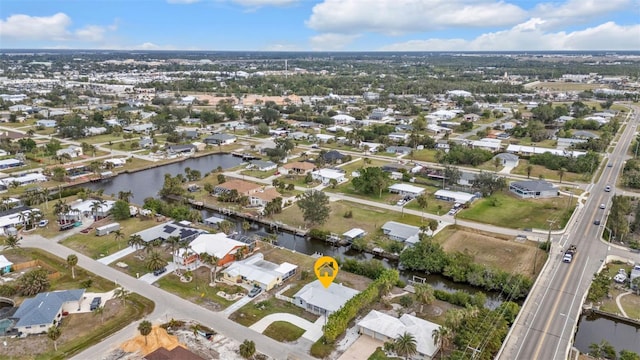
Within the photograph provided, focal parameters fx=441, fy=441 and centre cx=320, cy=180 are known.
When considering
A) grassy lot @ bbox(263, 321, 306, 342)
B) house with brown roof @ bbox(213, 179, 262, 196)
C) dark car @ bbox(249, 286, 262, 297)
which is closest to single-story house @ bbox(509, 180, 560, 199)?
house with brown roof @ bbox(213, 179, 262, 196)

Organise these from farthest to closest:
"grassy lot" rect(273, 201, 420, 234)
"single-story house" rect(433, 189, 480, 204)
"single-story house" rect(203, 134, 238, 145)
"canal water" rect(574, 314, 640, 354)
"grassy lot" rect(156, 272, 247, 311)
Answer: "single-story house" rect(203, 134, 238, 145) → "single-story house" rect(433, 189, 480, 204) → "grassy lot" rect(273, 201, 420, 234) → "grassy lot" rect(156, 272, 247, 311) → "canal water" rect(574, 314, 640, 354)

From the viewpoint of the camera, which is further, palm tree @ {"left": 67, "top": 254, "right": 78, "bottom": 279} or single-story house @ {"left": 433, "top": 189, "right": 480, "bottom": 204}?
single-story house @ {"left": 433, "top": 189, "right": 480, "bottom": 204}

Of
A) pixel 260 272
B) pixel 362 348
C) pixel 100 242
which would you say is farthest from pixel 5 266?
pixel 362 348

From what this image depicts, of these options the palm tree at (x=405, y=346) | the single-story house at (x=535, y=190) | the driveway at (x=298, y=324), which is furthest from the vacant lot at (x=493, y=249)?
the driveway at (x=298, y=324)

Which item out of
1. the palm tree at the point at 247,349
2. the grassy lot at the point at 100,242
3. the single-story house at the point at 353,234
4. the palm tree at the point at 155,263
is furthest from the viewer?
the single-story house at the point at 353,234

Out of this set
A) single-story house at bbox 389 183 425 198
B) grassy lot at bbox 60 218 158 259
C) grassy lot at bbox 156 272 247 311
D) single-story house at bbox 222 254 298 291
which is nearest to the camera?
grassy lot at bbox 156 272 247 311

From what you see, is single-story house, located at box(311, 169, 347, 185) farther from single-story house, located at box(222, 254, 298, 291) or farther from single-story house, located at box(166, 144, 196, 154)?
single-story house, located at box(166, 144, 196, 154)

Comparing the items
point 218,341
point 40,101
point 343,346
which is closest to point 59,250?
point 218,341

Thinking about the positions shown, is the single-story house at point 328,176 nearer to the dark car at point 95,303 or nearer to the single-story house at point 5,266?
the dark car at point 95,303
